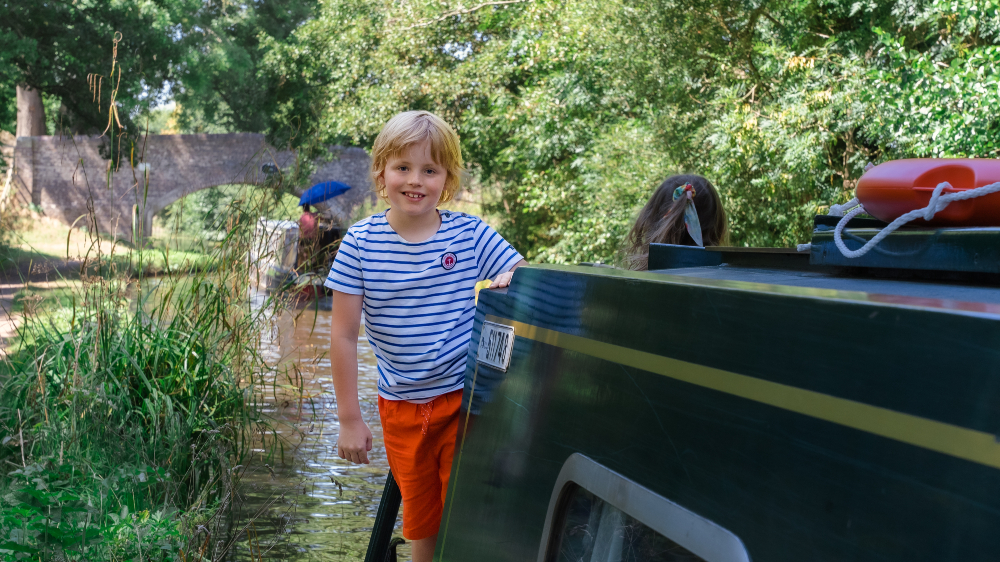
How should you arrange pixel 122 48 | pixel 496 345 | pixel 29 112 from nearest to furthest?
pixel 496 345 → pixel 122 48 → pixel 29 112

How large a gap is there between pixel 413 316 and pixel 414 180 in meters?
0.36

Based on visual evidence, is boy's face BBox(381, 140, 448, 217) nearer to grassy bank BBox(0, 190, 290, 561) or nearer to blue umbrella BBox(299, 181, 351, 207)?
grassy bank BBox(0, 190, 290, 561)

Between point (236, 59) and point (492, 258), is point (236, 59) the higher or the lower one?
the higher one

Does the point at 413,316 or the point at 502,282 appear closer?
the point at 502,282

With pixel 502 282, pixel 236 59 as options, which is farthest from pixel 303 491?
pixel 236 59

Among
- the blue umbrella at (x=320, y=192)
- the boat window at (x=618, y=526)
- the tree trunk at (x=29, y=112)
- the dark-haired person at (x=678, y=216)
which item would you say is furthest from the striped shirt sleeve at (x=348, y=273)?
the tree trunk at (x=29, y=112)

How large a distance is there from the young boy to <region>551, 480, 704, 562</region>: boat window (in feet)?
3.45

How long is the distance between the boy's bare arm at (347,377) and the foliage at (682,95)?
3045 mm

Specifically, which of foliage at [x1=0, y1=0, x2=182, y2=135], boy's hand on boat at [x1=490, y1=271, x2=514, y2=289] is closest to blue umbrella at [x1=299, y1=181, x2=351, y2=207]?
boy's hand on boat at [x1=490, y1=271, x2=514, y2=289]

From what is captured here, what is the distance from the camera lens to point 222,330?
4.62 m

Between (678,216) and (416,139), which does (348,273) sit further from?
(678,216)

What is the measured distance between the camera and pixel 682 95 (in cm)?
1139

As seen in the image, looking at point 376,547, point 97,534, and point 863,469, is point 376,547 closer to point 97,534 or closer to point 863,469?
point 97,534

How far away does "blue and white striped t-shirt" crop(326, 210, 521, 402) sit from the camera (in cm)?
233
